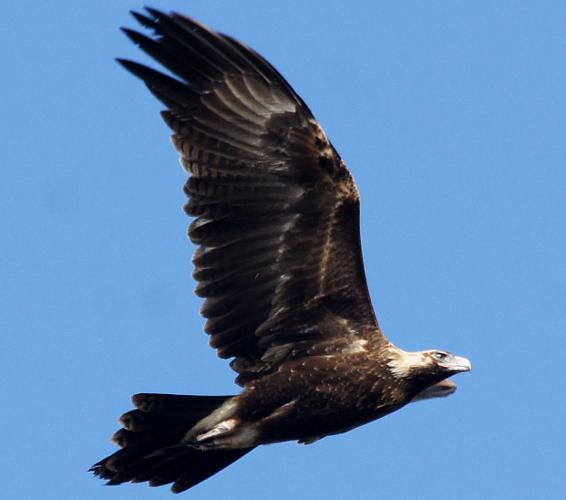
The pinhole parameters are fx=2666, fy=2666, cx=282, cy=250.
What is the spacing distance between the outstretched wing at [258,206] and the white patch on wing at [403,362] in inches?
9.9

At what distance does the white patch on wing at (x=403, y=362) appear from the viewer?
80.3ft

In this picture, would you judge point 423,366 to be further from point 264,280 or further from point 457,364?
point 264,280

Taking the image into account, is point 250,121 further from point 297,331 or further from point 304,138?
point 297,331

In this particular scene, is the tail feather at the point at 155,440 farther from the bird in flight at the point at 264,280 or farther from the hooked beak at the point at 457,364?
the hooked beak at the point at 457,364

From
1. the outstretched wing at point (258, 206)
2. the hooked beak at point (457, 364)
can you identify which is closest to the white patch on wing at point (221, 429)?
the outstretched wing at point (258, 206)

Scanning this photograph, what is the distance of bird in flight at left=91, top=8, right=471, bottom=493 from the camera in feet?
79.3

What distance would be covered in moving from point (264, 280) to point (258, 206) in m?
0.70

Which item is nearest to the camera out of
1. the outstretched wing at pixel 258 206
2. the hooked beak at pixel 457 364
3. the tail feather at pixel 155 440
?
the outstretched wing at pixel 258 206

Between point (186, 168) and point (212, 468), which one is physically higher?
point (186, 168)

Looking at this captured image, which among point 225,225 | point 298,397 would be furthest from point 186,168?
point 298,397

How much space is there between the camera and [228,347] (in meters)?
24.7

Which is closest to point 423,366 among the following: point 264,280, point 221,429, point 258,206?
point 264,280

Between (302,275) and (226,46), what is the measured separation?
2226 millimetres

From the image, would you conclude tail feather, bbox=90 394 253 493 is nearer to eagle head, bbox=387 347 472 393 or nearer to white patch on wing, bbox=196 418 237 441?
white patch on wing, bbox=196 418 237 441
